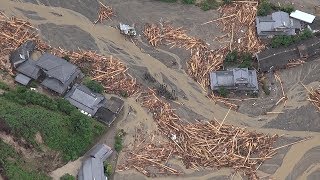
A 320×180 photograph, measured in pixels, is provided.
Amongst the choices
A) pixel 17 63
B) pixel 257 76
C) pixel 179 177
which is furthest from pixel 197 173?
pixel 17 63

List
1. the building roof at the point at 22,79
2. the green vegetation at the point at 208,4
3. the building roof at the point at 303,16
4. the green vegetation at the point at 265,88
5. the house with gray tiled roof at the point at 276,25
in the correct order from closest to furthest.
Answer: the building roof at the point at 22,79
the green vegetation at the point at 265,88
the house with gray tiled roof at the point at 276,25
the building roof at the point at 303,16
the green vegetation at the point at 208,4

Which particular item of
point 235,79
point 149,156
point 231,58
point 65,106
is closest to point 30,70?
point 65,106

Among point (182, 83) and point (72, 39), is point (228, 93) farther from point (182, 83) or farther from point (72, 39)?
point (72, 39)

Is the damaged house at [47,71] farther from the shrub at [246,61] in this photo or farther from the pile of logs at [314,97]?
the pile of logs at [314,97]

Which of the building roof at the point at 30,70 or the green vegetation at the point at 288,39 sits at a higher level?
the green vegetation at the point at 288,39

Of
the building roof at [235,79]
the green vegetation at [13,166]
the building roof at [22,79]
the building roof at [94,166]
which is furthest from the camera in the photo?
Result: the building roof at [235,79]

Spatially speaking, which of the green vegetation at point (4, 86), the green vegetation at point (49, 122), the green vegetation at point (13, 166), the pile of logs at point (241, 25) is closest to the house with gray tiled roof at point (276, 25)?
the pile of logs at point (241, 25)

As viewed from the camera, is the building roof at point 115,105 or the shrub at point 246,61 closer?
the building roof at point 115,105

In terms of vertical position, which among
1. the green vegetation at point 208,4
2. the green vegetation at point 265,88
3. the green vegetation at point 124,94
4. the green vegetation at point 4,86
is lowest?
the green vegetation at point 265,88
